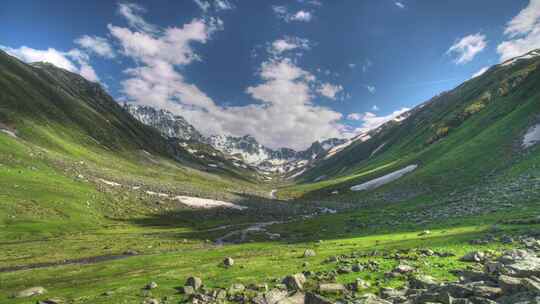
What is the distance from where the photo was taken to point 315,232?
247 ft

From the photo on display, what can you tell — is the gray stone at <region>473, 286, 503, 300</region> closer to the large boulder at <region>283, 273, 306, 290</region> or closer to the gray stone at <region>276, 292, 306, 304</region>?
the gray stone at <region>276, 292, 306, 304</region>

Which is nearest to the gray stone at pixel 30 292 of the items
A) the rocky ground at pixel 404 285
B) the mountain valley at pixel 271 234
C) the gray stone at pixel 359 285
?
the rocky ground at pixel 404 285

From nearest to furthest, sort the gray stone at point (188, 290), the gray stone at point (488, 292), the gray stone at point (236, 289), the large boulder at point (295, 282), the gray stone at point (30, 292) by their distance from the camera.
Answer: the gray stone at point (488, 292)
the large boulder at point (295, 282)
the gray stone at point (236, 289)
the gray stone at point (188, 290)
the gray stone at point (30, 292)

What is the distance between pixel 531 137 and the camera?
9500 centimetres

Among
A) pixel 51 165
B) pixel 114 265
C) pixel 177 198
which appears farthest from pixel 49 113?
pixel 114 265

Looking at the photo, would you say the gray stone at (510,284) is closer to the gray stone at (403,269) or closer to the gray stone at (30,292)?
the gray stone at (403,269)

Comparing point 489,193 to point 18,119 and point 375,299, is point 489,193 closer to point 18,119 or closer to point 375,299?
point 375,299

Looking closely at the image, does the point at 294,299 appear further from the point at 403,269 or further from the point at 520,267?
the point at 520,267

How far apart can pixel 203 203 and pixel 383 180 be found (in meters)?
89.2

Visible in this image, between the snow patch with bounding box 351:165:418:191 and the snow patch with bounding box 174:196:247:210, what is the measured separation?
222 ft

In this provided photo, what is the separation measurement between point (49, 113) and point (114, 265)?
18592 centimetres

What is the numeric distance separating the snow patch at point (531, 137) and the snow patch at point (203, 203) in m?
99.9

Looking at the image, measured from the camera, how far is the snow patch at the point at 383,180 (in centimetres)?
15025

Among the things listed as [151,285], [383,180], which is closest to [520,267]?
[151,285]
